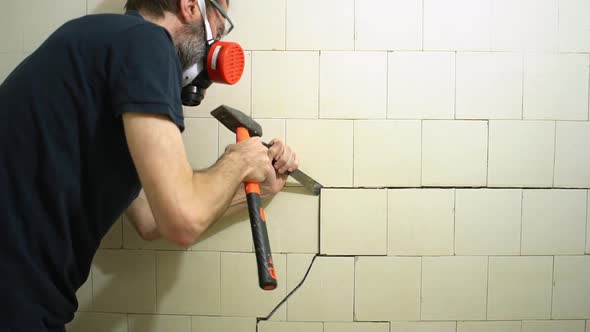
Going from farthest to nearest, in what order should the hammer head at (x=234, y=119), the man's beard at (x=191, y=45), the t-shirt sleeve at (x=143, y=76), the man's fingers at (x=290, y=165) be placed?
1. the man's fingers at (x=290, y=165)
2. the hammer head at (x=234, y=119)
3. the man's beard at (x=191, y=45)
4. the t-shirt sleeve at (x=143, y=76)

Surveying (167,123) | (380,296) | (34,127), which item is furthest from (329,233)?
(34,127)

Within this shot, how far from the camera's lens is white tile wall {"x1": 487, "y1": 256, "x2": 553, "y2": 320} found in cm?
128

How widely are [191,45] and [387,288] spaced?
98 centimetres

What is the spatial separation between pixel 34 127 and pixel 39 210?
16 centimetres

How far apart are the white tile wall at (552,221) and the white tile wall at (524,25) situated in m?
0.50

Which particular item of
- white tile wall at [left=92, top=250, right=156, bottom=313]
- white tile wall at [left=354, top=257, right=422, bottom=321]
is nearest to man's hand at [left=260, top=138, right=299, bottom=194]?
white tile wall at [left=354, top=257, right=422, bottom=321]

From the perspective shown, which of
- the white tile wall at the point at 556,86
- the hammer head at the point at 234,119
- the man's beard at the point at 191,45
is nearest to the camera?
the man's beard at the point at 191,45

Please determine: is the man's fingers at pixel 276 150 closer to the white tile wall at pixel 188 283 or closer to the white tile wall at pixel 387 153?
the white tile wall at pixel 387 153

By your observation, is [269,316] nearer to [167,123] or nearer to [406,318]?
[406,318]

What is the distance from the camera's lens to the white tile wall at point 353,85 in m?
1.24

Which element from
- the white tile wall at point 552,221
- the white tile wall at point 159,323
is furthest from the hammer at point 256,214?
the white tile wall at point 552,221

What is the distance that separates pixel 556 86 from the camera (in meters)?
1.26

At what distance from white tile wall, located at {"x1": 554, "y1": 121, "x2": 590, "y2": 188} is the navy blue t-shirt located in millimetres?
1242

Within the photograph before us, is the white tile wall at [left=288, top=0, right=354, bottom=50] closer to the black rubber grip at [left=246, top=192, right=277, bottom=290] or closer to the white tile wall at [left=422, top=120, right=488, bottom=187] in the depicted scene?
the white tile wall at [left=422, top=120, right=488, bottom=187]
